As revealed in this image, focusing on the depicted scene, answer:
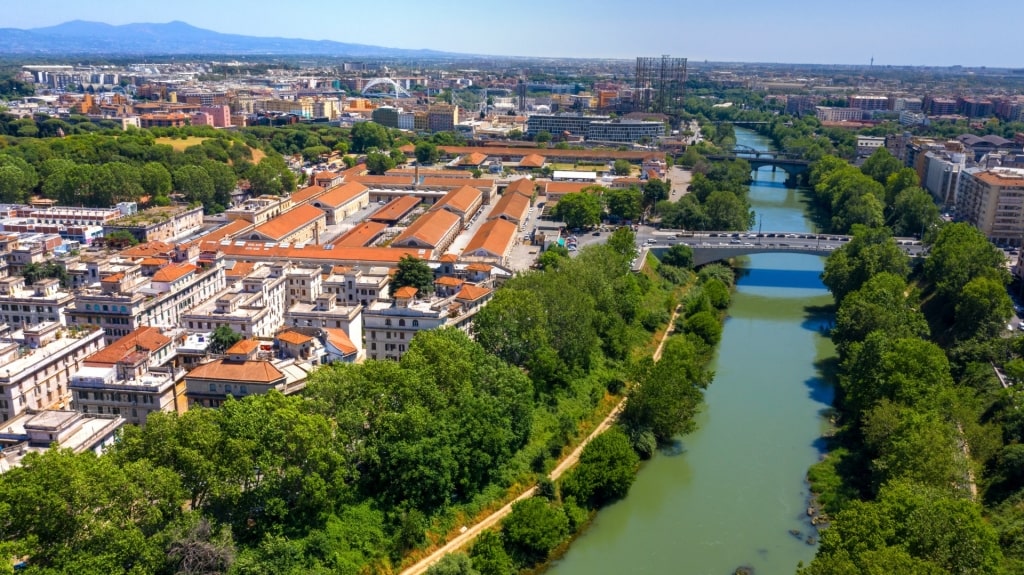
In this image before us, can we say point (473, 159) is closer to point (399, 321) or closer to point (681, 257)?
point (681, 257)

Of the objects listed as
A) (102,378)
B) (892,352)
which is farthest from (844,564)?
(102,378)

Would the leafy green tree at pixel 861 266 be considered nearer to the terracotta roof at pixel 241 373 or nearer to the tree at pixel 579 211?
the tree at pixel 579 211

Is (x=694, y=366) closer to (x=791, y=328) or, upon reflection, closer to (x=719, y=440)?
(x=719, y=440)

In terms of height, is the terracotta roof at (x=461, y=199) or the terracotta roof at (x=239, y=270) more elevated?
the terracotta roof at (x=461, y=199)

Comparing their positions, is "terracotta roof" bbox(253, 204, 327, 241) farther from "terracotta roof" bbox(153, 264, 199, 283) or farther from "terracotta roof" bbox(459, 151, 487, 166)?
"terracotta roof" bbox(459, 151, 487, 166)

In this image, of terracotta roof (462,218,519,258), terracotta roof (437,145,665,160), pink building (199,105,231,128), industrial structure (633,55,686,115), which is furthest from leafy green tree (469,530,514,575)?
industrial structure (633,55,686,115)

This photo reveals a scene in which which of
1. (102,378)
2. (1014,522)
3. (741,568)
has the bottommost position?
(741,568)

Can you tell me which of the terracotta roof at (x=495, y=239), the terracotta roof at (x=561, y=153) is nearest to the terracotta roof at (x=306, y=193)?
the terracotta roof at (x=495, y=239)
